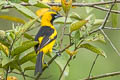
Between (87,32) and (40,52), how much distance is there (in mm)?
924

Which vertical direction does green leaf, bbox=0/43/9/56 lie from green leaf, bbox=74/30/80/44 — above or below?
below

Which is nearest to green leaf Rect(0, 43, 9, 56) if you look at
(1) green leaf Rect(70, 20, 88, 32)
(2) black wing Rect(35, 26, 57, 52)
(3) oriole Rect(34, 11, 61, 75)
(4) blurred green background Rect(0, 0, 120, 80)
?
Result: (1) green leaf Rect(70, 20, 88, 32)

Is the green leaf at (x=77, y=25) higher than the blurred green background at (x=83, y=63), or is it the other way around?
the green leaf at (x=77, y=25)

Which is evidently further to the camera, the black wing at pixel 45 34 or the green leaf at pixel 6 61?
the black wing at pixel 45 34

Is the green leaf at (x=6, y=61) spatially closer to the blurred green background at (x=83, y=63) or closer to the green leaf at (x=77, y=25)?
the green leaf at (x=77, y=25)

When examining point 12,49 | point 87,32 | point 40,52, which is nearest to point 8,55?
point 12,49

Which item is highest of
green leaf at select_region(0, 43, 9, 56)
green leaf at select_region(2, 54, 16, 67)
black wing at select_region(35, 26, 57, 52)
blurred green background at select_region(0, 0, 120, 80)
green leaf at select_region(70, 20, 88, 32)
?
green leaf at select_region(70, 20, 88, 32)

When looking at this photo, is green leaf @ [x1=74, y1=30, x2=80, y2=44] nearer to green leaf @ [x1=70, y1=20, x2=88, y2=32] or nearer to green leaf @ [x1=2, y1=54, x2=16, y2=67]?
green leaf @ [x1=70, y1=20, x2=88, y2=32]

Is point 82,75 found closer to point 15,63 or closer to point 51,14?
point 51,14

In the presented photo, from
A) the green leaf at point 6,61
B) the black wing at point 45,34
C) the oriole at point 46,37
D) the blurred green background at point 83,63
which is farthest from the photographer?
the blurred green background at point 83,63

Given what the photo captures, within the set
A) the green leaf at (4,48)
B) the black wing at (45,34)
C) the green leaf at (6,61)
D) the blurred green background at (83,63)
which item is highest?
the green leaf at (4,48)

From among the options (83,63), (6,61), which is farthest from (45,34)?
(83,63)

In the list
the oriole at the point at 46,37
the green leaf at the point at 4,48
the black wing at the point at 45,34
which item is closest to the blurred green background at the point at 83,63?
the oriole at the point at 46,37

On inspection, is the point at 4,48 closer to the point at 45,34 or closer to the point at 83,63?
the point at 45,34
